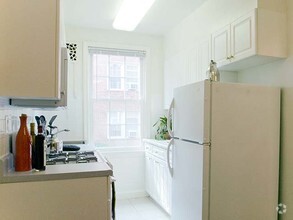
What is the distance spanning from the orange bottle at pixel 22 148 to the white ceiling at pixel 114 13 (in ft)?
6.93

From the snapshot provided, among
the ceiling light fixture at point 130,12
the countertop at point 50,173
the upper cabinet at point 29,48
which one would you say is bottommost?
the countertop at point 50,173

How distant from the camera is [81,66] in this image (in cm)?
385

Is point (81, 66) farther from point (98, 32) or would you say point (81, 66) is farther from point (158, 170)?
point (158, 170)

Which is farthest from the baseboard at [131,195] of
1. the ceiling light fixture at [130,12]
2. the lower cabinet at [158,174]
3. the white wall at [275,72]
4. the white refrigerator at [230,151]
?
the ceiling light fixture at [130,12]

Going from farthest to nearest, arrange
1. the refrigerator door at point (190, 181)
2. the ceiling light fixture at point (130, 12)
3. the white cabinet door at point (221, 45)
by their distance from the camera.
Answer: the ceiling light fixture at point (130, 12) → the white cabinet door at point (221, 45) → the refrigerator door at point (190, 181)

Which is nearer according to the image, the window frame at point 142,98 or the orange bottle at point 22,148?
the orange bottle at point 22,148

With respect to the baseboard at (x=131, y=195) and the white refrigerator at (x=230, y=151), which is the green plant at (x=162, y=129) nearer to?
the baseboard at (x=131, y=195)

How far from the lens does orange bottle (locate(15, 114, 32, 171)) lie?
144cm

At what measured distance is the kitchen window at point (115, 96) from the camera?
3975mm

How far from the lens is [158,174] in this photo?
137 inches

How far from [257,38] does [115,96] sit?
2.50 meters

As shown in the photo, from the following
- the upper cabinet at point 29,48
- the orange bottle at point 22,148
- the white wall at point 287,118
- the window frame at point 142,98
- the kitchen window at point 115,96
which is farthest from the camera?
the kitchen window at point 115,96

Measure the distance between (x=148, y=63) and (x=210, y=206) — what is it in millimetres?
2750

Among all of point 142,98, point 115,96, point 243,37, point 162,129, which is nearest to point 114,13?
point 115,96
